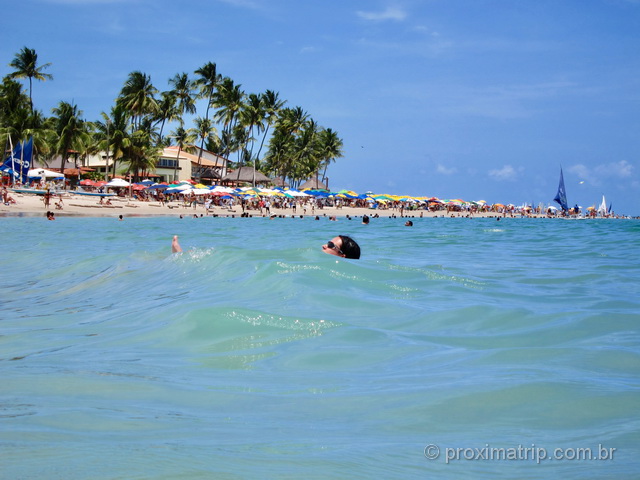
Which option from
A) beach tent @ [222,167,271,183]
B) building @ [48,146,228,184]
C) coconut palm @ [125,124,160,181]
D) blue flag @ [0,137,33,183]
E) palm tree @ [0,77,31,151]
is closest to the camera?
blue flag @ [0,137,33,183]

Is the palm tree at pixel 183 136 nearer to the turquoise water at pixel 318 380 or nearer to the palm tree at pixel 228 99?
the palm tree at pixel 228 99

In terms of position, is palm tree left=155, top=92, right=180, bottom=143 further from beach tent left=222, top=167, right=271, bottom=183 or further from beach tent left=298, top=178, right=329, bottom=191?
beach tent left=298, top=178, right=329, bottom=191

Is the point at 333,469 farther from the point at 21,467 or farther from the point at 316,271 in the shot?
the point at 316,271

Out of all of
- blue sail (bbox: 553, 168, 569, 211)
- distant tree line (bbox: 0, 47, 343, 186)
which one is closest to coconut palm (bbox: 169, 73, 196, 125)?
distant tree line (bbox: 0, 47, 343, 186)

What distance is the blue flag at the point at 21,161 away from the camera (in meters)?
46.5

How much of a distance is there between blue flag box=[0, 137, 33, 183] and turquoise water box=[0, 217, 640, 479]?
44.4 metres

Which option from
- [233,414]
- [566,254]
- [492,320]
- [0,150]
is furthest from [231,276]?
[0,150]

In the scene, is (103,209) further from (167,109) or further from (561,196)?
(561,196)

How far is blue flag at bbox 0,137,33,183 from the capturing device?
46478mm

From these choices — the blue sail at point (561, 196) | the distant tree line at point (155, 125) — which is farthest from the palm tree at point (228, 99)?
the blue sail at point (561, 196)

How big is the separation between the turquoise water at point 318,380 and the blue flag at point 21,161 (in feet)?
146

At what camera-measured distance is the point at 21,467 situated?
7.18 ft

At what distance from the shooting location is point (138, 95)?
187 feet

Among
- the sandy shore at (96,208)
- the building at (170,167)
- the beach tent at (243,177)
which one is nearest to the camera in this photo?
the sandy shore at (96,208)
